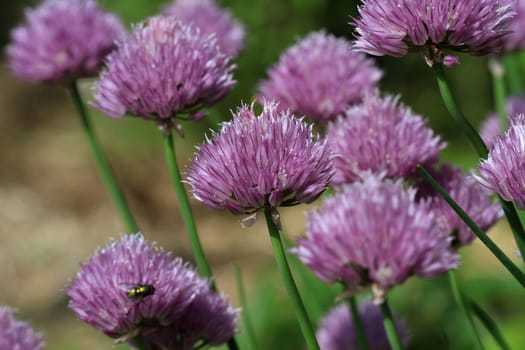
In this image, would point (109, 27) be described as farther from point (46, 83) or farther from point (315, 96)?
point (315, 96)

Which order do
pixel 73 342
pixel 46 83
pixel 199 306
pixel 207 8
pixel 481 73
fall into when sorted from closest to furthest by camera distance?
1. pixel 199 306
2. pixel 46 83
3. pixel 207 8
4. pixel 73 342
5. pixel 481 73

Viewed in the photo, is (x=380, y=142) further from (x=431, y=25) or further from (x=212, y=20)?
(x=212, y=20)

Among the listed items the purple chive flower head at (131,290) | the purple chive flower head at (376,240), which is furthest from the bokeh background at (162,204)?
the purple chive flower head at (376,240)

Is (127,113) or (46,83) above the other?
(46,83)

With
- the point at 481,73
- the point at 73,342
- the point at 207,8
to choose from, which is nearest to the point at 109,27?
the point at 207,8

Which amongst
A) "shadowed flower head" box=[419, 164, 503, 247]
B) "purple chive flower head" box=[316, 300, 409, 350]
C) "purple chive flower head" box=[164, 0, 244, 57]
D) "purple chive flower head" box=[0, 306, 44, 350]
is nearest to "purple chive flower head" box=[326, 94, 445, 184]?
"shadowed flower head" box=[419, 164, 503, 247]

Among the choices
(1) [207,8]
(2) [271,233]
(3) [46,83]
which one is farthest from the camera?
(1) [207,8]
